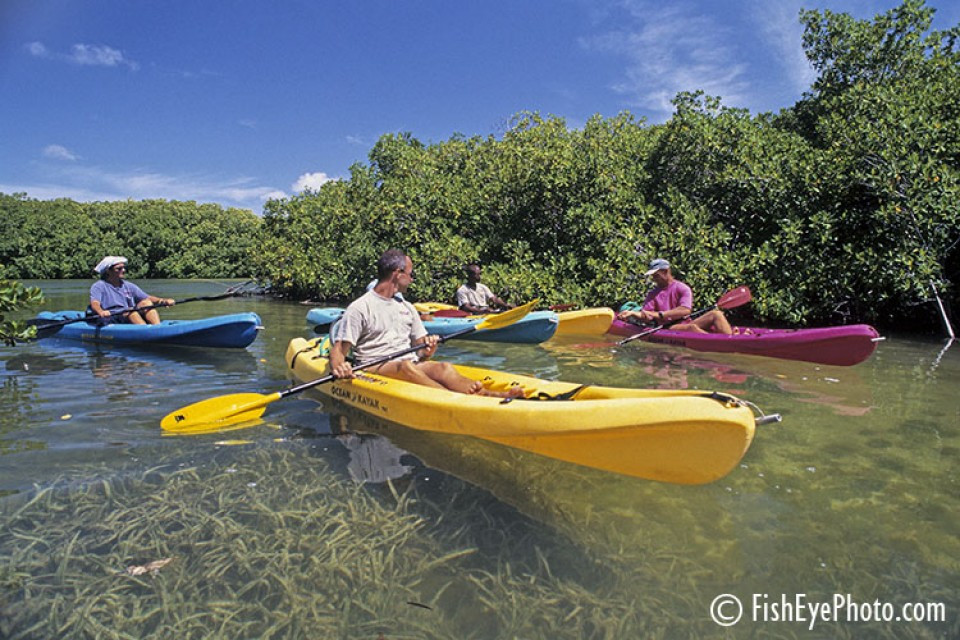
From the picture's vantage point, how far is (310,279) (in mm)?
20797

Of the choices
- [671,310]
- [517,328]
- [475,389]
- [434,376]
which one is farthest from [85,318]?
[671,310]

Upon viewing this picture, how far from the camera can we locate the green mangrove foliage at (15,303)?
342cm

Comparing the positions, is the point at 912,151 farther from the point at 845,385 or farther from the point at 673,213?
the point at 845,385

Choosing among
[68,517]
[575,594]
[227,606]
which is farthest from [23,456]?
[575,594]

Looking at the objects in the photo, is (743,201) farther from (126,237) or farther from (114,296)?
(126,237)

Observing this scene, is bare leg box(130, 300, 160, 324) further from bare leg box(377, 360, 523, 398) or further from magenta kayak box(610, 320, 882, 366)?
magenta kayak box(610, 320, 882, 366)

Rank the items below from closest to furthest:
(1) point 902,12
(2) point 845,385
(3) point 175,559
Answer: (3) point 175,559 < (2) point 845,385 < (1) point 902,12

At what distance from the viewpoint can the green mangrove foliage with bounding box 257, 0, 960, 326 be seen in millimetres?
10180

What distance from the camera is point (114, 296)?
30.1 feet

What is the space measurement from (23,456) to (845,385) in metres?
7.90

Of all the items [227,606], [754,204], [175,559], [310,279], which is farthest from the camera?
[310,279]

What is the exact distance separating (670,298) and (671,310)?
0.35 meters

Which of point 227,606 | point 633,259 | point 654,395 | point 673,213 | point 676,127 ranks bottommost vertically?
point 227,606

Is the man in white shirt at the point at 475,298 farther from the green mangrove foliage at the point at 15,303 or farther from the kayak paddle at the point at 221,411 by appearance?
the green mangrove foliage at the point at 15,303
